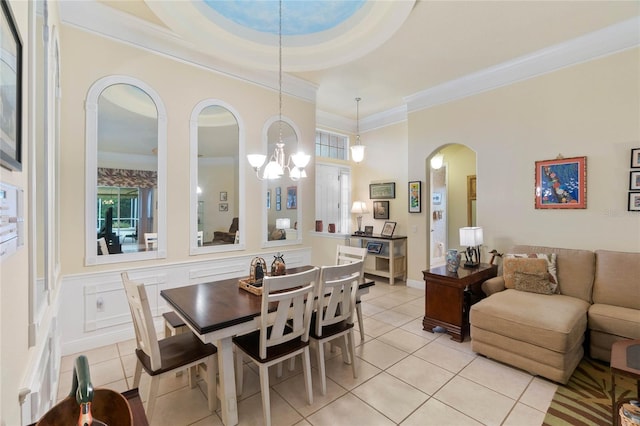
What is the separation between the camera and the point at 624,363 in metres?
1.84

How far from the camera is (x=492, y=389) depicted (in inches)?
91.4

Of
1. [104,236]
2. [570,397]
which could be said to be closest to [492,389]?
[570,397]

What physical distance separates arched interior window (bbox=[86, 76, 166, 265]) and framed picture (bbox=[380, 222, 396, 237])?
4.05m

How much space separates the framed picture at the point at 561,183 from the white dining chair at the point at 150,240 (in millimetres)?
4769

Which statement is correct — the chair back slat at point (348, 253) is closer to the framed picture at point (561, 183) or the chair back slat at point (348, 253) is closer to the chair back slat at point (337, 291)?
the chair back slat at point (337, 291)

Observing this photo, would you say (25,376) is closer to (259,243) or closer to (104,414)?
(104,414)

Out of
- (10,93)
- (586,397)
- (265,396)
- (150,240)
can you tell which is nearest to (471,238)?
(586,397)

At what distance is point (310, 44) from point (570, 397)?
435cm

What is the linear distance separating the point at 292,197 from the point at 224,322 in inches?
118

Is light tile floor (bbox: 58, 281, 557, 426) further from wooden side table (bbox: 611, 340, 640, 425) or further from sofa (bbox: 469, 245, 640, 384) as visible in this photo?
wooden side table (bbox: 611, 340, 640, 425)

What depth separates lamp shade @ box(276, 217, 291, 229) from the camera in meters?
4.50

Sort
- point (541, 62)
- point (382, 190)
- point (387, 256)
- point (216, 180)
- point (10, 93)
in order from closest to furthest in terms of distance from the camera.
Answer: point (10, 93)
point (541, 62)
point (216, 180)
point (387, 256)
point (382, 190)

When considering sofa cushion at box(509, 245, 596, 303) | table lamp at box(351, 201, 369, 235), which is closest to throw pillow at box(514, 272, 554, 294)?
sofa cushion at box(509, 245, 596, 303)

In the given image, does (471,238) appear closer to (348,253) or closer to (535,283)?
(535,283)
